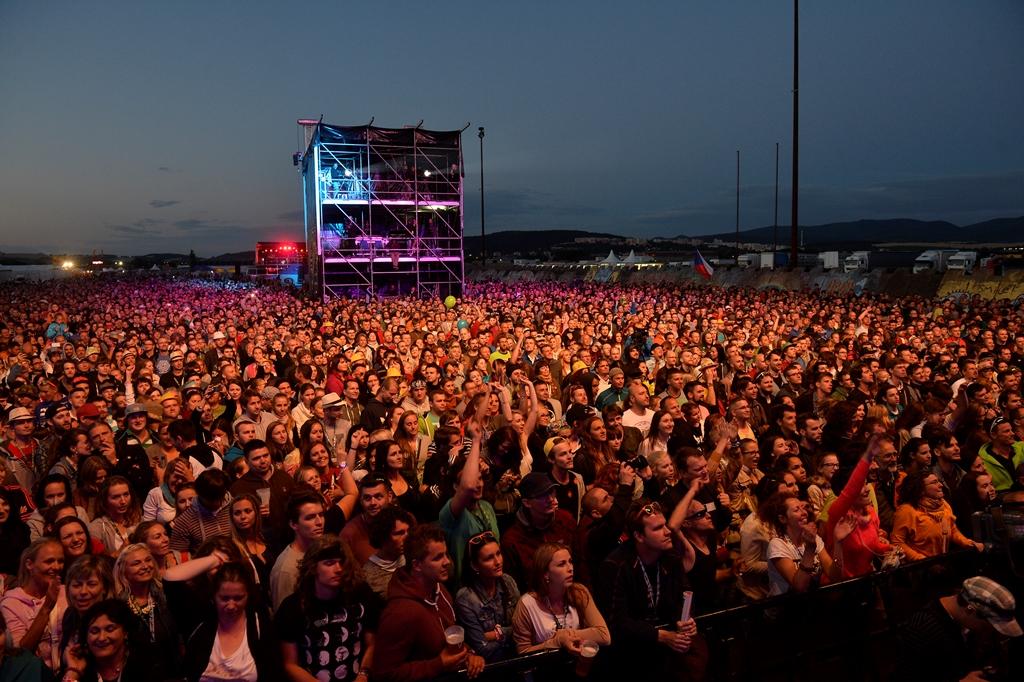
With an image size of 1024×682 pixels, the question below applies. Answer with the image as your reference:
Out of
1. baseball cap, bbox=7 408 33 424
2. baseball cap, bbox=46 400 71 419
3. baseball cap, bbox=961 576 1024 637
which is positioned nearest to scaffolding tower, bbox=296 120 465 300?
baseball cap, bbox=46 400 71 419

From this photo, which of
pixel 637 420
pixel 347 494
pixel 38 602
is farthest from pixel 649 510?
pixel 637 420

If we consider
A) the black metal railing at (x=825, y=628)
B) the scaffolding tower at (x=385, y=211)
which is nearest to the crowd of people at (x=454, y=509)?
the black metal railing at (x=825, y=628)

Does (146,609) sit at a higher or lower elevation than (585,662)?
higher

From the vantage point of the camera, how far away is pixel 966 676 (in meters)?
3.74

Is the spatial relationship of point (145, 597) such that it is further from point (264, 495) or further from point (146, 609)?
point (264, 495)

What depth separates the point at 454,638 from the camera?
10.4ft

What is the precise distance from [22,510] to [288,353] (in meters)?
7.35

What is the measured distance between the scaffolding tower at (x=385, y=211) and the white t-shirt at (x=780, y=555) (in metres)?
28.7

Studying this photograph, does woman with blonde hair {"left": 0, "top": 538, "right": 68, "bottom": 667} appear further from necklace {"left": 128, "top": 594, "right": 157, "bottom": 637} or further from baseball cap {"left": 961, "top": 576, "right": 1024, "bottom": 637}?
baseball cap {"left": 961, "top": 576, "right": 1024, "bottom": 637}

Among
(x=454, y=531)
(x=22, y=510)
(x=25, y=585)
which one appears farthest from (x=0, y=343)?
(x=454, y=531)

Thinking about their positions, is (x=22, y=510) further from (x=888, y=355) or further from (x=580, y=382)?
(x=888, y=355)

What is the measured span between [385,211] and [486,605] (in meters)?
32.9

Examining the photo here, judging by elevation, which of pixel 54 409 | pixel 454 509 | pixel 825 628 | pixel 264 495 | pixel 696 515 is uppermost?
pixel 54 409

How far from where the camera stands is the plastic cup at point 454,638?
3.18 meters
